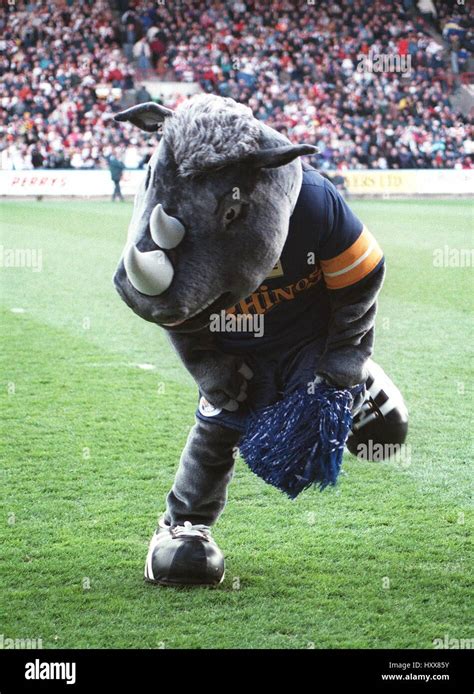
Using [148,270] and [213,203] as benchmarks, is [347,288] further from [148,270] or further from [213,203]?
[148,270]

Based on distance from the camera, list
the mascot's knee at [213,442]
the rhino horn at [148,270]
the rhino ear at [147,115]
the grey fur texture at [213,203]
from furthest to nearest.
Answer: the mascot's knee at [213,442] < the rhino ear at [147,115] < the grey fur texture at [213,203] < the rhino horn at [148,270]

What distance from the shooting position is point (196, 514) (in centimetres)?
337

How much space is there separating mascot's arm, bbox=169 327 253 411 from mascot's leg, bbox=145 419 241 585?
18cm

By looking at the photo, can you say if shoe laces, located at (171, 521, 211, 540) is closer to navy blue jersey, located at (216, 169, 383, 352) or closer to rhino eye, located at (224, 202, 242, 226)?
navy blue jersey, located at (216, 169, 383, 352)

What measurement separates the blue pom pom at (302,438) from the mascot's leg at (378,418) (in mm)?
457

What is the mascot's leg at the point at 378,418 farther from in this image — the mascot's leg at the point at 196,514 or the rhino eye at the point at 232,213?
the rhino eye at the point at 232,213

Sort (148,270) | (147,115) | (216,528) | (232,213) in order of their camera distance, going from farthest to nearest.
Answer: (216,528), (147,115), (232,213), (148,270)

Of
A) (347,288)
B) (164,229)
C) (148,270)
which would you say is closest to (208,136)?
(164,229)

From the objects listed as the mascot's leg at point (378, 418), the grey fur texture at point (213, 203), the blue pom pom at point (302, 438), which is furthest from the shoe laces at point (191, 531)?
the grey fur texture at point (213, 203)

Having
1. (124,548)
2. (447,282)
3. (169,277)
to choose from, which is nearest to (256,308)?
(169,277)

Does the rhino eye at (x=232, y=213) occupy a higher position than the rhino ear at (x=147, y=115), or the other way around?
the rhino ear at (x=147, y=115)

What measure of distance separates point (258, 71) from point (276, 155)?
79.1ft

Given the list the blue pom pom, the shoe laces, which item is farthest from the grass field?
the blue pom pom

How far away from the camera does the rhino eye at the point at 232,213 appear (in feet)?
8.53
